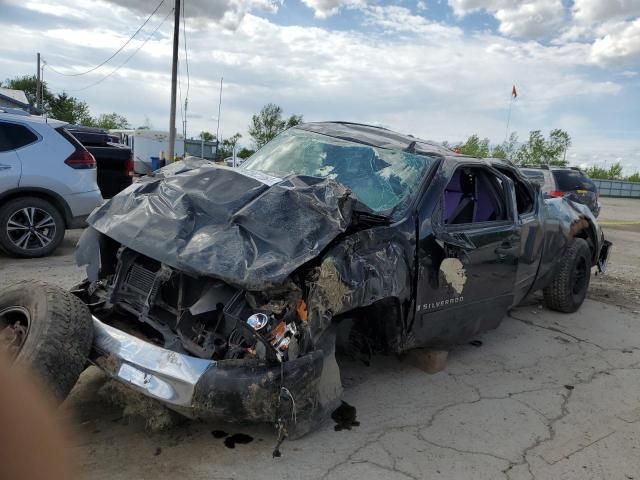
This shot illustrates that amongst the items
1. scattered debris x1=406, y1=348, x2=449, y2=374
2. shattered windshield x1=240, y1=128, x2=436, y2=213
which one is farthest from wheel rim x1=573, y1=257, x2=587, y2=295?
shattered windshield x1=240, y1=128, x2=436, y2=213

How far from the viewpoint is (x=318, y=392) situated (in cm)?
291

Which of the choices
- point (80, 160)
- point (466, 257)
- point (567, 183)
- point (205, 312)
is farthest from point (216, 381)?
point (567, 183)

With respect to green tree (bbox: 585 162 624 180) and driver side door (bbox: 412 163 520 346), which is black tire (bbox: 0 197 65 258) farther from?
green tree (bbox: 585 162 624 180)

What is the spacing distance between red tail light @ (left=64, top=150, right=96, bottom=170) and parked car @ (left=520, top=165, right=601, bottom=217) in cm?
964

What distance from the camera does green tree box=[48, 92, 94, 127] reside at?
52.0 meters

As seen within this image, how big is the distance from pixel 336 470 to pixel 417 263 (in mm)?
1357

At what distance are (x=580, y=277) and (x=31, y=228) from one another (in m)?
6.68

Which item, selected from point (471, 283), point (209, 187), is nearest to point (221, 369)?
point (209, 187)

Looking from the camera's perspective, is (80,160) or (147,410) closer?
(147,410)

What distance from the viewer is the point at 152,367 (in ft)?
8.68

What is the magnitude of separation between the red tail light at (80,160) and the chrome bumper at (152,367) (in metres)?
4.80

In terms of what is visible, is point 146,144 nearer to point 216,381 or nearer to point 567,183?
point 567,183

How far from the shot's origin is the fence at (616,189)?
4494cm

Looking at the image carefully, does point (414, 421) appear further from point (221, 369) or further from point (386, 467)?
point (221, 369)
